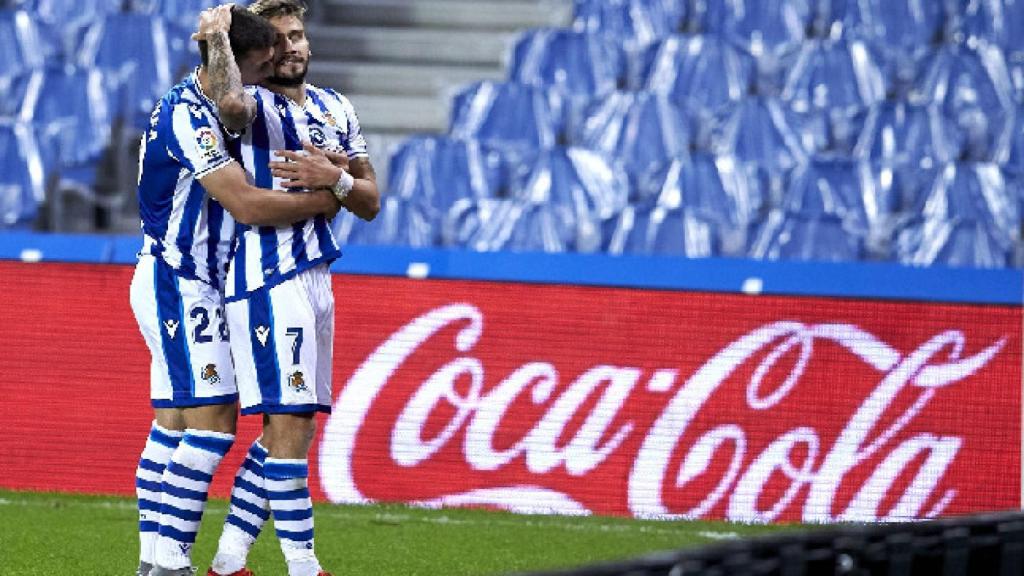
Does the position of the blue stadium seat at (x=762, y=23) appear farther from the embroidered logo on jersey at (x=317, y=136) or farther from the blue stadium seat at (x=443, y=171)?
the embroidered logo on jersey at (x=317, y=136)

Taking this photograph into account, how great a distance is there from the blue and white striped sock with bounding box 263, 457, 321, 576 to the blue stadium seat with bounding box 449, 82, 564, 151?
17.7 ft

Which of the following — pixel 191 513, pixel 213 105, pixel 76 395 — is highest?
pixel 213 105

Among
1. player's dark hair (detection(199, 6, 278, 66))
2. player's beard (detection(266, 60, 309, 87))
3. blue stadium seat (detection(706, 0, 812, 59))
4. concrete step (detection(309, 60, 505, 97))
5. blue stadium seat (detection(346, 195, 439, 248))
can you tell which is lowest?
blue stadium seat (detection(346, 195, 439, 248))

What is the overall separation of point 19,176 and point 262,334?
548 cm

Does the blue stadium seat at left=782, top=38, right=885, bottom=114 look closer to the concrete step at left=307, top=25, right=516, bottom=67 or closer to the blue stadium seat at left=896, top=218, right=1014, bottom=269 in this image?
the blue stadium seat at left=896, top=218, right=1014, bottom=269

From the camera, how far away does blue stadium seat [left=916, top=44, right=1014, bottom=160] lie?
10109 millimetres

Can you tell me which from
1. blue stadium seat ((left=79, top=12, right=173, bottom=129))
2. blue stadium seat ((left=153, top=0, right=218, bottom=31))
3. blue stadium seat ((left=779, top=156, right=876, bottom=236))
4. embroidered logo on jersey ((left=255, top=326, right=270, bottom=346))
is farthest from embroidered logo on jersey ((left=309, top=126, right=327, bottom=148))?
blue stadium seat ((left=153, top=0, right=218, bottom=31))

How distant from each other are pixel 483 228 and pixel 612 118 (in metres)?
1.10

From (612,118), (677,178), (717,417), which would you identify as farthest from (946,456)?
(612,118)

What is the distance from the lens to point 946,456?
7.16m

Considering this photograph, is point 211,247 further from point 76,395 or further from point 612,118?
point 612,118

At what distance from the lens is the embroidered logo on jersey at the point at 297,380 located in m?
4.95

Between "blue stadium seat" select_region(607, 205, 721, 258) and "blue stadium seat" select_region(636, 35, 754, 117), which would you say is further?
"blue stadium seat" select_region(636, 35, 754, 117)

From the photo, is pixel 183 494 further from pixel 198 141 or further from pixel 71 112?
pixel 71 112
